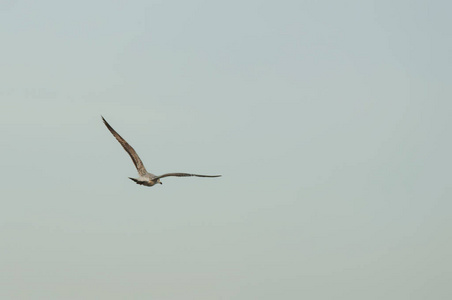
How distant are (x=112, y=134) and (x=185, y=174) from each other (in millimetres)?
8537

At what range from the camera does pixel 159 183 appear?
279 feet

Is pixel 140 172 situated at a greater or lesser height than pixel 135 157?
lesser

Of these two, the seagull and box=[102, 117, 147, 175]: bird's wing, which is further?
box=[102, 117, 147, 175]: bird's wing

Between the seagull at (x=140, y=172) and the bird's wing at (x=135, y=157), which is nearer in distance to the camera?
the seagull at (x=140, y=172)

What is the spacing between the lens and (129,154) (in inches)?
3332

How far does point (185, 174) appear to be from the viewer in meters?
82.4

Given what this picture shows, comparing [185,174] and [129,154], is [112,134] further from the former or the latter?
[185,174]

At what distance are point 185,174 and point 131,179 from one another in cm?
560

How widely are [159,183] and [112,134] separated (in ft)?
24.3

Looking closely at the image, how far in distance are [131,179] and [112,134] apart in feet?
16.4

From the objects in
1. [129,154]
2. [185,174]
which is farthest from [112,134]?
[185,174]
